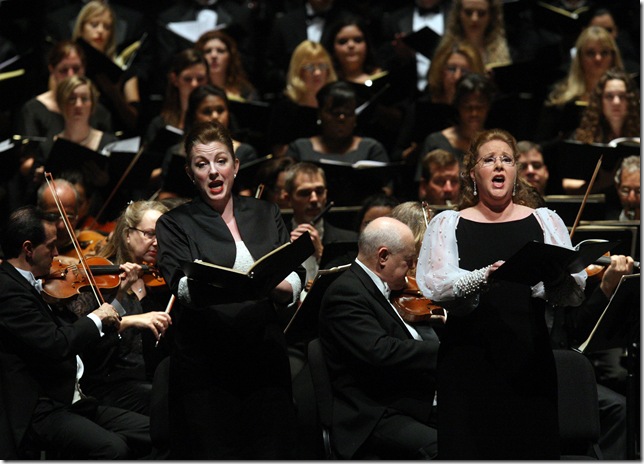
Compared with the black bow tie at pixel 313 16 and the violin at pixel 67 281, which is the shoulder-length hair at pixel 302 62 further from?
the violin at pixel 67 281

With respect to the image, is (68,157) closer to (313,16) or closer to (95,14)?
(95,14)

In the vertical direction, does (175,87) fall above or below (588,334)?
above

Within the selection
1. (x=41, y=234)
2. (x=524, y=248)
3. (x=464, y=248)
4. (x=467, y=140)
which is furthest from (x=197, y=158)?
(x=467, y=140)

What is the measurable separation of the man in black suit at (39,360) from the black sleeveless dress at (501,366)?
4.29 feet

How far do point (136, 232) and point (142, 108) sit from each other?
93.3 inches

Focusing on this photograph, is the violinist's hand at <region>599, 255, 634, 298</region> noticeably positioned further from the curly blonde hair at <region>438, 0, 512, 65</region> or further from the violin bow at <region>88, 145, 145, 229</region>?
the curly blonde hair at <region>438, 0, 512, 65</region>

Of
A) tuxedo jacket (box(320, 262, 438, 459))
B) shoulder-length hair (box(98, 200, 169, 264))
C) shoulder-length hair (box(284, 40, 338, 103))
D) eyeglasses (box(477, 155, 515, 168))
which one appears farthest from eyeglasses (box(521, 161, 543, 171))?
eyeglasses (box(477, 155, 515, 168))

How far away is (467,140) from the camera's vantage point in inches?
223

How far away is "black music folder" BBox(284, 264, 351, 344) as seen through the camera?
392 cm

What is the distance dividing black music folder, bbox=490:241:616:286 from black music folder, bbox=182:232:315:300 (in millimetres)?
607

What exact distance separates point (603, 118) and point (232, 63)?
2231 millimetres

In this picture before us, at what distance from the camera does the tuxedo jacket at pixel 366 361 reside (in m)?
3.71

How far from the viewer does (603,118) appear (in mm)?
5703

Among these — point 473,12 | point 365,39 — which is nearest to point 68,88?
point 365,39
